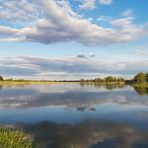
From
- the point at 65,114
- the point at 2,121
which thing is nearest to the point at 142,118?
the point at 65,114

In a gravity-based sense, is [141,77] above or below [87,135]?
above

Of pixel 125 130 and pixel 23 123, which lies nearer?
pixel 125 130

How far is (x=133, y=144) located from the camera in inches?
584

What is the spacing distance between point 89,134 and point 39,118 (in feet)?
21.9

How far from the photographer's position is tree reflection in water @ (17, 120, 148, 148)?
14672mm

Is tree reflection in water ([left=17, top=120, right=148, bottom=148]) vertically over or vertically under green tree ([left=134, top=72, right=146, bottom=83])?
under

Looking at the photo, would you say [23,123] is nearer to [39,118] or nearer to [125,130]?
[39,118]

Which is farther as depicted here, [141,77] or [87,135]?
[141,77]

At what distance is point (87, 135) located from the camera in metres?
16.9

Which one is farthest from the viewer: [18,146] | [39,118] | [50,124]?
[39,118]

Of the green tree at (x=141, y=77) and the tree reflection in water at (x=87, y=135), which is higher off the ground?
the green tree at (x=141, y=77)

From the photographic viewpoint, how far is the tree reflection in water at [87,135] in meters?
14.7

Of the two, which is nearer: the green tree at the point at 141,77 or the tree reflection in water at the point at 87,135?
the tree reflection in water at the point at 87,135

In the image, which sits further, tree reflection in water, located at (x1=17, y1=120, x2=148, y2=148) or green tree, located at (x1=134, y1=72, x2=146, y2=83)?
green tree, located at (x1=134, y1=72, x2=146, y2=83)
